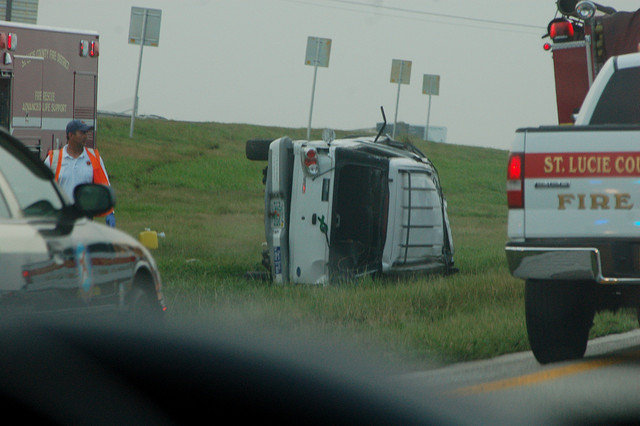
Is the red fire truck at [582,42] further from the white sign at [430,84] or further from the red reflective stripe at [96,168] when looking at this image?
the white sign at [430,84]

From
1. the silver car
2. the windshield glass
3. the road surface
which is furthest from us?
the road surface

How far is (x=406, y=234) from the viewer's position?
1190 cm

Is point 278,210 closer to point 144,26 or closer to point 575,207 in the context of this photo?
point 575,207

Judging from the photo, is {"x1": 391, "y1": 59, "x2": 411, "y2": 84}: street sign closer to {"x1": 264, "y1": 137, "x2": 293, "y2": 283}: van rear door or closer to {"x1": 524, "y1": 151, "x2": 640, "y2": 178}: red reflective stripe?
{"x1": 264, "y1": 137, "x2": 293, "y2": 283}: van rear door

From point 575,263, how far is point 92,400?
181 inches

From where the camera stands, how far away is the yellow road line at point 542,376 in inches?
245

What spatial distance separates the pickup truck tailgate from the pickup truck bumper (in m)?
0.12

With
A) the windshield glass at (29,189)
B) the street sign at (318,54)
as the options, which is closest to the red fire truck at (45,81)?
the windshield glass at (29,189)

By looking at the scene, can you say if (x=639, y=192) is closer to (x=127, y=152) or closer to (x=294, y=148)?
(x=294, y=148)

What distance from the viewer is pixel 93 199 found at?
15.4 ft

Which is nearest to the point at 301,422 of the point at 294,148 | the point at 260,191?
the point at 294,148

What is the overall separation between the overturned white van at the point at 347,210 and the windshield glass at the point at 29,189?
21.8ft

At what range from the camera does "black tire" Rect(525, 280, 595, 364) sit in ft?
23.2

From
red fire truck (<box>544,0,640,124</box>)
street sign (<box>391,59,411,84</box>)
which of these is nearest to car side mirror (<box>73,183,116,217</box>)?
red fire truck (<box>544,0,640,124</box>)
